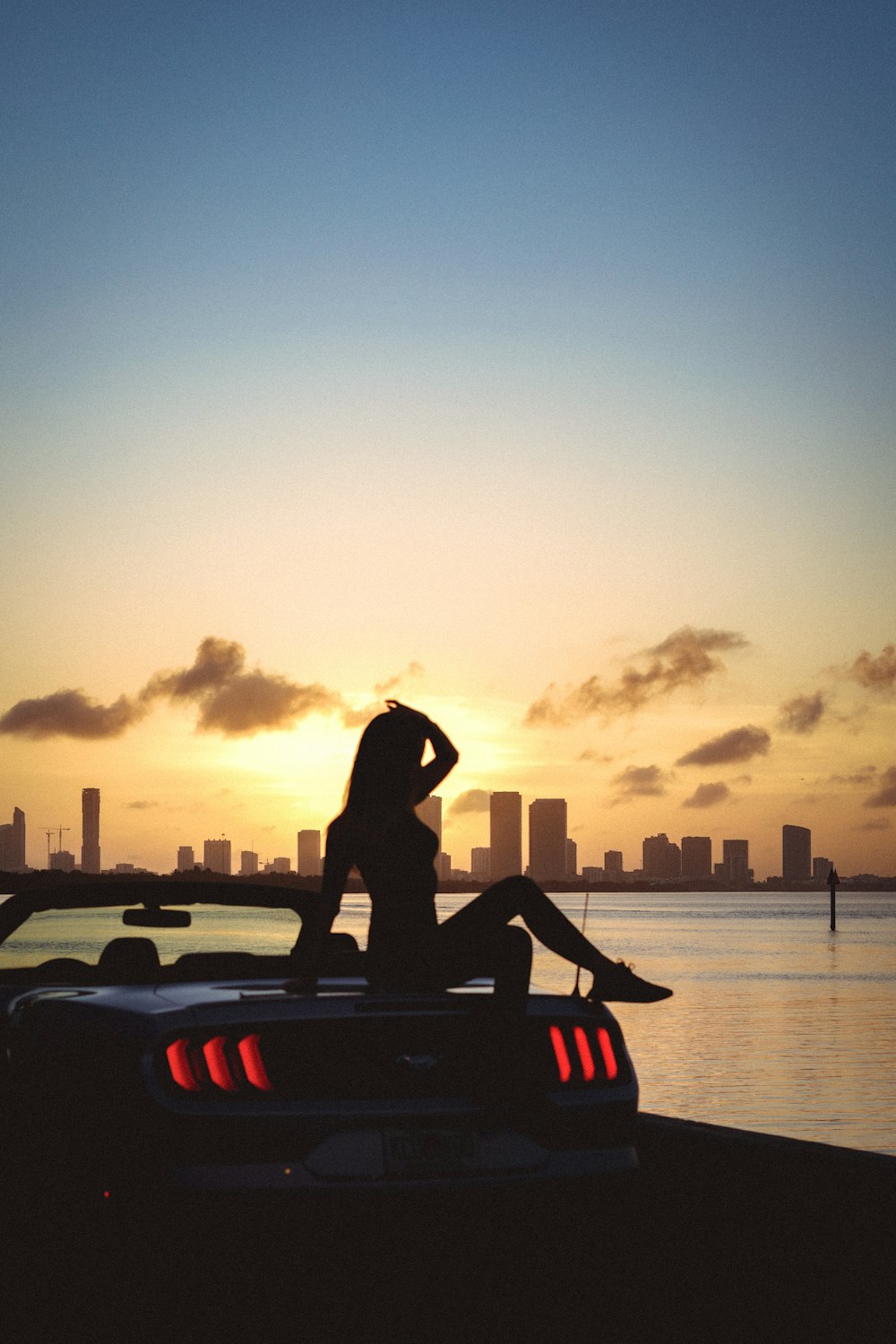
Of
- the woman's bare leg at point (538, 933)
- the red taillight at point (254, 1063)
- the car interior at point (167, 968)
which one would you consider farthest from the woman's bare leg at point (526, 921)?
the red taillight at point (254, 1063)

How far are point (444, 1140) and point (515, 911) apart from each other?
0.90 metres

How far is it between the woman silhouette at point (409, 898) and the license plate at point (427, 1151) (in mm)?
608

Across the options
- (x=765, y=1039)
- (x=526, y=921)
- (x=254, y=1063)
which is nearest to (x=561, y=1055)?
(x=526, y=921)

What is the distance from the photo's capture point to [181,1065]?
438cm

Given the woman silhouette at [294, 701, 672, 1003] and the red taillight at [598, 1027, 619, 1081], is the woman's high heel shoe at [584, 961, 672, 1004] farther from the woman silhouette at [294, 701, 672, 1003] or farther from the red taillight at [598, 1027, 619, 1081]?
the red taillight at [598, 1027, 619, 1081]

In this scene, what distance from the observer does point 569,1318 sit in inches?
193

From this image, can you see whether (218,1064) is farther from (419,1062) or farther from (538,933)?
(538,933)

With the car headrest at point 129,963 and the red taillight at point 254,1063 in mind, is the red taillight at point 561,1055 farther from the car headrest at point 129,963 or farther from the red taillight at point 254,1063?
the car headrest at point 129,963

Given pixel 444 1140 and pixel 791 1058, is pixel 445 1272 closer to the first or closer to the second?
pixel 444 1140

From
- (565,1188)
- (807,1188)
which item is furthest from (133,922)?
(807,1188)

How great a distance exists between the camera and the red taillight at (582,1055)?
15.6 ft

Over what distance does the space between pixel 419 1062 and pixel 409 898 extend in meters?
0.77

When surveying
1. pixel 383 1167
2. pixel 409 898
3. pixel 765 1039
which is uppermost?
pixel 409 898

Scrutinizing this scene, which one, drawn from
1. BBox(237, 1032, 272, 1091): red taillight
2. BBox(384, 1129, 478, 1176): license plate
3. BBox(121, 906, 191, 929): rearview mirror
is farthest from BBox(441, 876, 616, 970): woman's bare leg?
BBox(121, 906, 191, 929): rearview mirror
